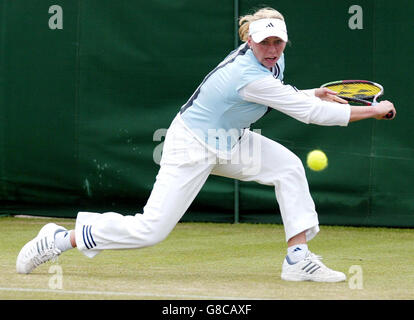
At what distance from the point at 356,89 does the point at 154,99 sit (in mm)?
3186

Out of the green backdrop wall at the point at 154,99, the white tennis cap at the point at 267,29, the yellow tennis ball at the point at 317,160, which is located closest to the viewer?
the white tennis cap at the point at 267,29

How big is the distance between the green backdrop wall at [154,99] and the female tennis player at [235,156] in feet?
9.28

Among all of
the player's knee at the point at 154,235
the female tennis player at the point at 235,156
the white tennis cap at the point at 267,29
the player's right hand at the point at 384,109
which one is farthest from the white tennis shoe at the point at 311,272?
the white tennis cap at the point at 267,29

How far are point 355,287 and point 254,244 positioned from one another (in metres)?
2.44

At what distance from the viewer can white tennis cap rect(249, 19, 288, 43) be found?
5.38m

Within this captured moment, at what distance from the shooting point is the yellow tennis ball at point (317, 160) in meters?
7.92

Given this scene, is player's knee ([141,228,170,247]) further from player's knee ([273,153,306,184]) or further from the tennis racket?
the tennis racket

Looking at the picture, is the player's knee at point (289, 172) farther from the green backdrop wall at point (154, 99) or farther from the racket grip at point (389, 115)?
the green backdrop wall at point (154, 99)

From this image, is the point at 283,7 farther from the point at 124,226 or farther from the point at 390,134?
the point at 124,226

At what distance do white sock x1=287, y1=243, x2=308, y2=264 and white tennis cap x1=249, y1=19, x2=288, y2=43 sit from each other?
119 cm

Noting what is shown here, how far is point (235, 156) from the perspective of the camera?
575cm

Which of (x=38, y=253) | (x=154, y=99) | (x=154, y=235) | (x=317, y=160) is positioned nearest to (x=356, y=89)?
(x=154, y=235)

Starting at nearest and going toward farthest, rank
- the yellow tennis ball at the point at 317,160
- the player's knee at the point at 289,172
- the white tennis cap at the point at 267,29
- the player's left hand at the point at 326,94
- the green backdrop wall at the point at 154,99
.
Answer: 1. the white tennis cap at the point at 267,29
2. the player's knee at the point at 289,172
3. the player's left hand at the point at 326,94
4. the yellow tennis ball at the point at 317,160
5. the green backdrop wall at the point at 154,99

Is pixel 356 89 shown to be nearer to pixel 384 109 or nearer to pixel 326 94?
pixel 326 94
